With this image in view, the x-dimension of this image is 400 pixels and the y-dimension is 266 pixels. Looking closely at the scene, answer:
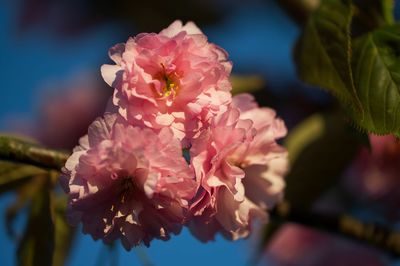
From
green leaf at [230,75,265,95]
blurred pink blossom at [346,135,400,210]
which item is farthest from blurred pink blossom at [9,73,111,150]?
green leaf at [230,75,265,95]

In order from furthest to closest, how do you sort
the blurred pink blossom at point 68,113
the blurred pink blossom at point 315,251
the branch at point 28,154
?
the blurred pink blossom at point 68,113 → the blurred pink blossom at point 315,251 → the branch at point 28,154

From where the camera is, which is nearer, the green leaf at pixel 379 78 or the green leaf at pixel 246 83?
the green leaf at pixel 379 78

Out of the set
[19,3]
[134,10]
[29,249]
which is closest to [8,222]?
[29,249]

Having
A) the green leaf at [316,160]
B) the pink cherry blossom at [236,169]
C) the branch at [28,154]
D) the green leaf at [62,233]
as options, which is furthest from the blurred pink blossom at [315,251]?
the branch at [28,154]

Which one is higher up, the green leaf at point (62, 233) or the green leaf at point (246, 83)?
the green leaf at point (246, 83)

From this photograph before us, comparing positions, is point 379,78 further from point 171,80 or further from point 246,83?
point 246,83

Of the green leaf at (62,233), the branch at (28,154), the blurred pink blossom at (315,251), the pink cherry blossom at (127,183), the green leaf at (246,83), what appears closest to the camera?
the pink cherry blossom at (127,183)

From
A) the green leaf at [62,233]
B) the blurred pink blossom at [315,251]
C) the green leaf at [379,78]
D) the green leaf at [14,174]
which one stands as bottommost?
the blurred pink blossom at [315,251]

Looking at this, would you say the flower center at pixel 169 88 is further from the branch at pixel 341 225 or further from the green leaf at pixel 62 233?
the green leaf at pixel 62 233
